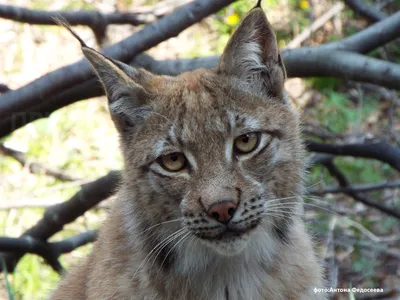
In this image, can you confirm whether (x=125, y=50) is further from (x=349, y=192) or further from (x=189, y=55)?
(x=189, y=55)

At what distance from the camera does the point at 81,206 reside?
5.56 meters

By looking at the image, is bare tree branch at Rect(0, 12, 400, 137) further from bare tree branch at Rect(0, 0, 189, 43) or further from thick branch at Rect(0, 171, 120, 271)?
thick branch at Rect(0, 171, 120, 271)

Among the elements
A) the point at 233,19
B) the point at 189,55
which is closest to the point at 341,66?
the point at 189,55

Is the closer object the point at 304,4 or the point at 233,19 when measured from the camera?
the point at 233,19

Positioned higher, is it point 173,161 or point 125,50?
point 125,50

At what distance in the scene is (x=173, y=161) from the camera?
3.57 meters

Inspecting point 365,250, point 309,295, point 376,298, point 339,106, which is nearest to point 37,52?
point 339,106

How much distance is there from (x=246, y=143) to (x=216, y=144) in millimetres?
166

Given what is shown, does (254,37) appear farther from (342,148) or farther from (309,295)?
(342,148)

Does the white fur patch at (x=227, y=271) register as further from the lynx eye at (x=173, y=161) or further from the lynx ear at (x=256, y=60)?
the lynx ear at (x=256, y=60)

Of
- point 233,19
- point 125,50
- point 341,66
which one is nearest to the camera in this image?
point 125,50

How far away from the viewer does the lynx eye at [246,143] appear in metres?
3.51

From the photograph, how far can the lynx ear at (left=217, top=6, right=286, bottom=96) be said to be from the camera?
3.72 meters

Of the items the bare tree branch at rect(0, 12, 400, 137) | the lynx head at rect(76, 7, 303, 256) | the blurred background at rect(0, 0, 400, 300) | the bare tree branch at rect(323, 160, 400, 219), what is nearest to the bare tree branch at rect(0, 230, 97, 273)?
the blurred background at rect(0, 0, 400, 300)
